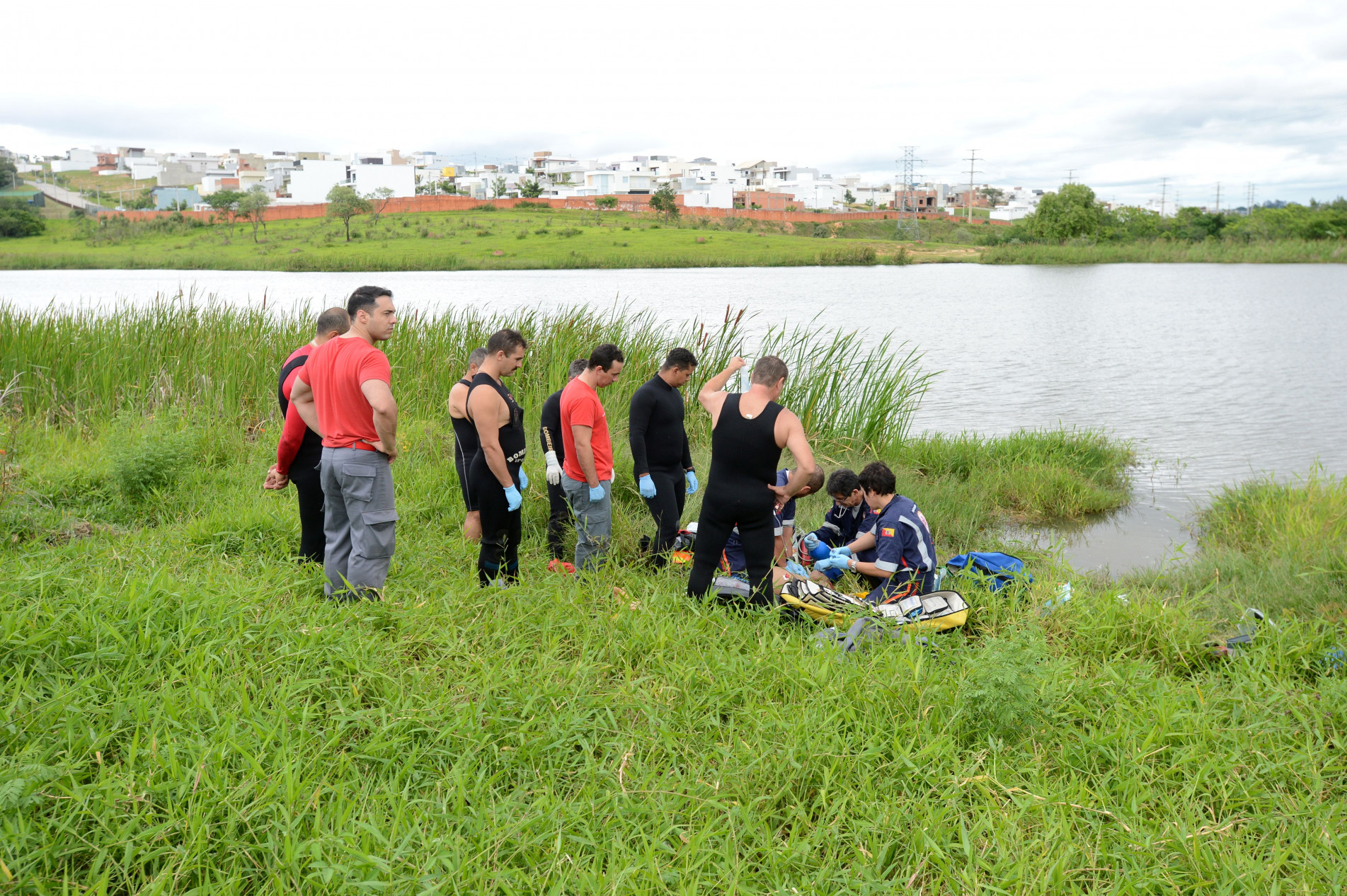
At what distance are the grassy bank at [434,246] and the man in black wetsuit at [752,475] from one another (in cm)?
4269

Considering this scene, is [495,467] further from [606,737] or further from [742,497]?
[606,737]

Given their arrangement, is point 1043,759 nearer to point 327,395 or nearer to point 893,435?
point 327,395

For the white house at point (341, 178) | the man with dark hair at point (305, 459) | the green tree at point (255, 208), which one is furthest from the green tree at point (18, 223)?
the man with dark hair at point (305, 459)

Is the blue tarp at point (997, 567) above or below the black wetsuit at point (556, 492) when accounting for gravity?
below

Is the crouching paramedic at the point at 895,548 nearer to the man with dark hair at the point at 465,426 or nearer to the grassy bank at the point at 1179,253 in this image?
the man with dark hair at the point at 465,426

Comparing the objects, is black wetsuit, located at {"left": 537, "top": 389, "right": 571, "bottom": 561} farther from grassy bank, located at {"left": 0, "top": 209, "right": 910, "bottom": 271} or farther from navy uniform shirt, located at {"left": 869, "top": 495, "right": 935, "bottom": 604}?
grassy bank, located at {"left": 0, "top": 209, "right": 910, "bottom": 271}

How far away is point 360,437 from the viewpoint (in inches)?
165

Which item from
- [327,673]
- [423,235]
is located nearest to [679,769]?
[327,673]

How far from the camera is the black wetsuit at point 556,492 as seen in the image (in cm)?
Result: 572

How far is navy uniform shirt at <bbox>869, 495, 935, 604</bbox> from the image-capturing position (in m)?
5.16

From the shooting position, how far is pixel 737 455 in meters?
4.49

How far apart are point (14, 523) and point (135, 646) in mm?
2499

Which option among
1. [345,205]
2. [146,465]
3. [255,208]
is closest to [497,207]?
[345,205]

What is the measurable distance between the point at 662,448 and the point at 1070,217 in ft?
231
